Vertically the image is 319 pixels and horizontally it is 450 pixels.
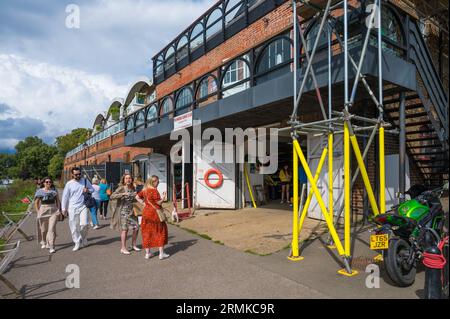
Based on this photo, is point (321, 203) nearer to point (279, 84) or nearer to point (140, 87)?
point (279, 84)

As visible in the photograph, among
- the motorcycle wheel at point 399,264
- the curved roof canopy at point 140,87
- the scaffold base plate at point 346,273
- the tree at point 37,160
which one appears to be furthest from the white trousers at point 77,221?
the tree at point 37,160

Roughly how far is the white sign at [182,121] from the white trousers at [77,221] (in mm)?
4525

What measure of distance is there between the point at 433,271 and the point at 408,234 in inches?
44.4

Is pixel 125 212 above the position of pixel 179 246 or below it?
above

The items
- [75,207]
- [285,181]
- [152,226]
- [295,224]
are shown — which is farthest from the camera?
[285,181]

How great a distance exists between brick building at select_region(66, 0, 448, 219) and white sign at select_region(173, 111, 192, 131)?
6 centimetres

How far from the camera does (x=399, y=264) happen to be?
3902mm

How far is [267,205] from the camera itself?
12.0 meters

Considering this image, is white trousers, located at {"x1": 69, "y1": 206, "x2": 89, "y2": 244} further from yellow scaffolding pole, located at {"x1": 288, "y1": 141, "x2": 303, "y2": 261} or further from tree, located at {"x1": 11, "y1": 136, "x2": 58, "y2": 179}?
tree, located at {"x1": 11, "y1": 136, "x2": 58, "y2": 179}

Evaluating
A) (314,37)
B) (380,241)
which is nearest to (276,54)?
(314,37)

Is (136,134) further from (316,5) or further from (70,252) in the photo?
(316,5)

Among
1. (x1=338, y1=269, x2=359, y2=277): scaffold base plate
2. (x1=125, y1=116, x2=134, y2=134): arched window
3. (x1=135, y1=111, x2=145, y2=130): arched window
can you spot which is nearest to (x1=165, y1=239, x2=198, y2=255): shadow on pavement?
(x1=338, y1=269, x2=359, y2=277): scaffold base plate

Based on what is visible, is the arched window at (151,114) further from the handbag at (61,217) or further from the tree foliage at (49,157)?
the tree foliage at (49,157)

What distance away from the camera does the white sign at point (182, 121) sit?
10.0 meters
